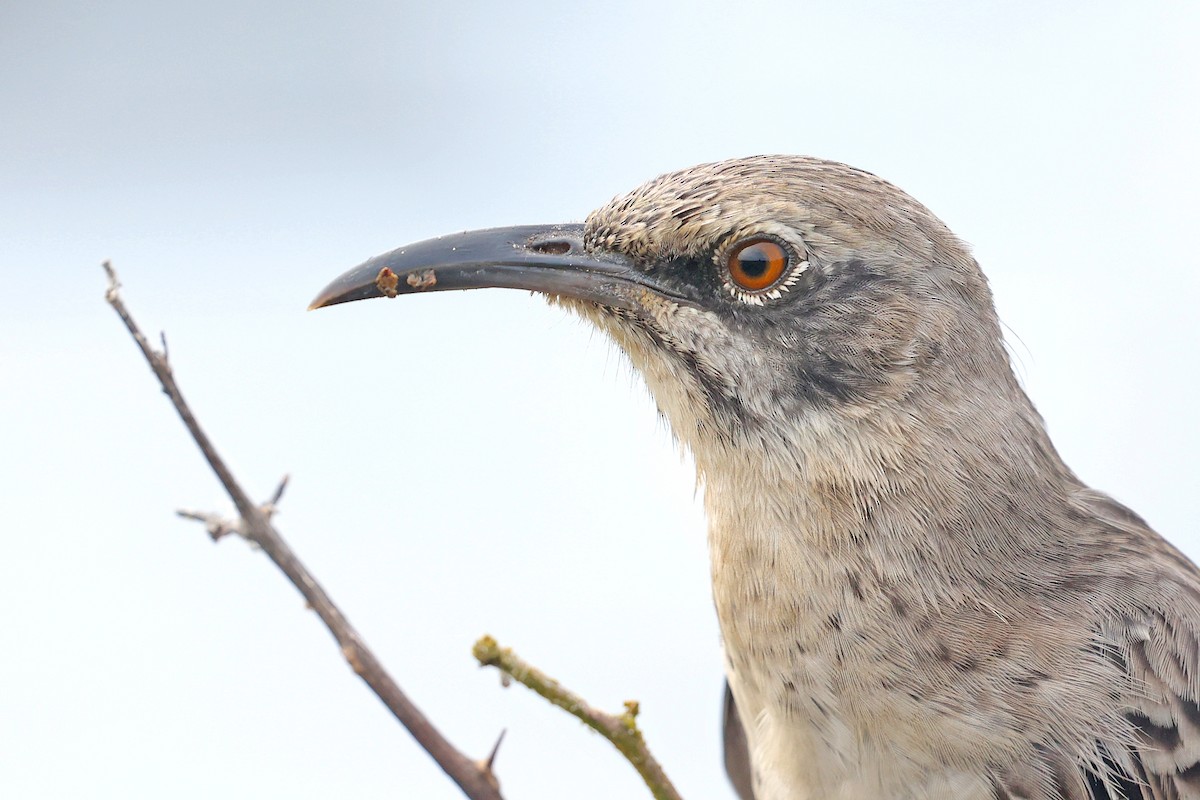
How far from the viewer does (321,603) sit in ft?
6.73

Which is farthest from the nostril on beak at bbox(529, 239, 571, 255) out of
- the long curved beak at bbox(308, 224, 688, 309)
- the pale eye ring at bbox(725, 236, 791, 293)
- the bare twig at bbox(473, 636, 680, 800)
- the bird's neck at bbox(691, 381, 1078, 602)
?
the bare twig at bbox(473, 636, 680, 800)

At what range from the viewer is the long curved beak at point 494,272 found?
147 inches

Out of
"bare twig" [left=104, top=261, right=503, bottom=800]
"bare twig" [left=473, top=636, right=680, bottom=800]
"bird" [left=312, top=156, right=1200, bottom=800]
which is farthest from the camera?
"bird" [left=312, top=156, right=1200, bottom=800]

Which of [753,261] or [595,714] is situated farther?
[753,261]

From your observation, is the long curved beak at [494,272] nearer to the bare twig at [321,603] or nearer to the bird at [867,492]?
the bird at [867,492]

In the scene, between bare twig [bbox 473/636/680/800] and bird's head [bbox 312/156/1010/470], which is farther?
bird's head [bbox 312/156/1010/470]

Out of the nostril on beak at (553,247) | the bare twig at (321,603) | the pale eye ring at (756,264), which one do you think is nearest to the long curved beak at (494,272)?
the nostril on beak at (553,247)

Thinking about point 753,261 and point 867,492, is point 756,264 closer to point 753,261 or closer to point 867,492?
point 753,261

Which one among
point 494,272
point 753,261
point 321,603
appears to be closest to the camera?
point 321,603

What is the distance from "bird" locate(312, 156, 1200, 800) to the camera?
3525 millimetres

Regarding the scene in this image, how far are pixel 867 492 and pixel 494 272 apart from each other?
1337mm

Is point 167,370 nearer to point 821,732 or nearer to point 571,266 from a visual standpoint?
point 571,266

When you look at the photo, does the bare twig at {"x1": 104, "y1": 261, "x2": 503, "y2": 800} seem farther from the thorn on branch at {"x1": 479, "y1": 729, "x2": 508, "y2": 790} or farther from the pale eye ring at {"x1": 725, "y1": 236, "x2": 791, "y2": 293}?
the pale eye ring at {"x1": 725, "y1": 236, "x2": 791, "y2": 293}

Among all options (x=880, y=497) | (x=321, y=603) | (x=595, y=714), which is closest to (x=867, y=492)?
(x=880, y=497)
